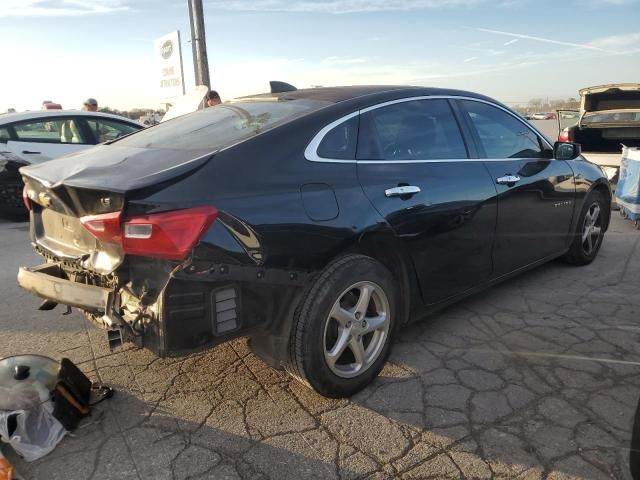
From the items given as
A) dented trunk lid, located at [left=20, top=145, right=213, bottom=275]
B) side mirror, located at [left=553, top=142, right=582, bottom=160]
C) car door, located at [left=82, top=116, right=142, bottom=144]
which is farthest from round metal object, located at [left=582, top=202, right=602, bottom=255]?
car door, located at [left=82, top=116, right=142, bottom=144]

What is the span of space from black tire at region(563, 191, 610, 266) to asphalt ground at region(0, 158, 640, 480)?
3.37 ft

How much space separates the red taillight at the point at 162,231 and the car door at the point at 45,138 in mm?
6333

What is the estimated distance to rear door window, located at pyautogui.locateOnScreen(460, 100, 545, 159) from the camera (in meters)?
3.72

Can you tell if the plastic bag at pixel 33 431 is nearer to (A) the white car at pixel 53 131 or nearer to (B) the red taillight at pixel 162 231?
(B) the red taillight at pixel 162 231

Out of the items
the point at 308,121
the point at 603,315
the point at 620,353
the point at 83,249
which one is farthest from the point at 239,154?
the point at 603,315

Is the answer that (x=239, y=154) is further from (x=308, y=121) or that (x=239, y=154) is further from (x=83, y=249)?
(x=83, y=249)

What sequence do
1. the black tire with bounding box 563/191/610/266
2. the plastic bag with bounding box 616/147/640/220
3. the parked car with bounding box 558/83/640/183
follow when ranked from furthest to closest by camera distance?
the parked car with bounding box 558/83/640/183 → the plastic bag with bounding box 616/147/640/220 → the black tire with bounding box 563/191/610/266

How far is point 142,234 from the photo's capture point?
7.10 ft

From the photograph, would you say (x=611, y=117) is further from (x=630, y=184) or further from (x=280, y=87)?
(x=280, y=87)

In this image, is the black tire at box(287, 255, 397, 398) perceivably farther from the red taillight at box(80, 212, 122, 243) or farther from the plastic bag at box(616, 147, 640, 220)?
the plastic bag at box(616, 147, 640, 220)

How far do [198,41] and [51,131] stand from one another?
5667 mm

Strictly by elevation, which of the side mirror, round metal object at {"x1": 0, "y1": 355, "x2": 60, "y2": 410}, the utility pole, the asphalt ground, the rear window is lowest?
the asphalt ground

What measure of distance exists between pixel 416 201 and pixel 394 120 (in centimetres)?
53

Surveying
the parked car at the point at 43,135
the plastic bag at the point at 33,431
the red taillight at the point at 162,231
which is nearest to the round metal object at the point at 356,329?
the red taillight at the point at 162,231
